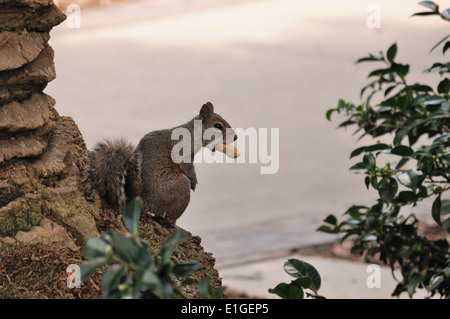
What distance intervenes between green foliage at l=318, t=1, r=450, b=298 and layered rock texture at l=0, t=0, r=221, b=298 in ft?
1.78

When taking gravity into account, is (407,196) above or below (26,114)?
below

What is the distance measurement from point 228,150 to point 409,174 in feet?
2.20

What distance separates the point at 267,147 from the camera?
Result: 229 inches

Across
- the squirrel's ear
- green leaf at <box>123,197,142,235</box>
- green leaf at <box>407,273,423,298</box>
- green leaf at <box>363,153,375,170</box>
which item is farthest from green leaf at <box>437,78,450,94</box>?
green leaf at <box>123,197,142,235</box>

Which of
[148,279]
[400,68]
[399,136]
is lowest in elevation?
[148,279]

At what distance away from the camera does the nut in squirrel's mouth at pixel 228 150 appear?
252 centimetres

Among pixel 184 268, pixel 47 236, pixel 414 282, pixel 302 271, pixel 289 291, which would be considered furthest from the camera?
pixel 414 282

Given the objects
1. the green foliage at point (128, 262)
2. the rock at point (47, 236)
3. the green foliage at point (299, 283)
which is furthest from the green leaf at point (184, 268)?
the rock at point (47, 236)

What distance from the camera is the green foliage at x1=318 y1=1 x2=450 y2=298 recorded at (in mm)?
2127

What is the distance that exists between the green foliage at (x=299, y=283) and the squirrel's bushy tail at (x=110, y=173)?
0.61 meters

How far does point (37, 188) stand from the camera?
2.19m

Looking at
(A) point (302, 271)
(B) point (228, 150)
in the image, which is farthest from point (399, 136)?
(A) point (302, 271)

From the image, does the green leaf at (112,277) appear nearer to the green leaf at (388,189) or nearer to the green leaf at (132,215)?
the green leaf at (132,215)

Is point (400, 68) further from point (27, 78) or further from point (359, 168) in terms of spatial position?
point (27, 78)
